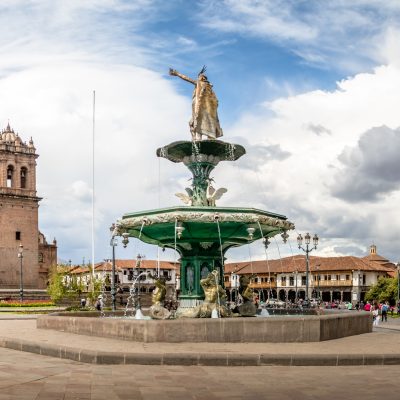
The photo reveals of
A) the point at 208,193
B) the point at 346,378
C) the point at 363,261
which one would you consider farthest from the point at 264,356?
the point at 363,261

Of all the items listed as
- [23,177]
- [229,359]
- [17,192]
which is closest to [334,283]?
[23,177]

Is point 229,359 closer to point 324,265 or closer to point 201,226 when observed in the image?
point 201,226

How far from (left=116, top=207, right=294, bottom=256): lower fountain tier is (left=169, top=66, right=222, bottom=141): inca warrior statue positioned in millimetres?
2667

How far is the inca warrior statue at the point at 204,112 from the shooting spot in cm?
1681

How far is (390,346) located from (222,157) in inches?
284

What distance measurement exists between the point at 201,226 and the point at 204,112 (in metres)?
3.49

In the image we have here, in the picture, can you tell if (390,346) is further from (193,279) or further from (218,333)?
(193,279)

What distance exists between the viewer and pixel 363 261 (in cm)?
9462

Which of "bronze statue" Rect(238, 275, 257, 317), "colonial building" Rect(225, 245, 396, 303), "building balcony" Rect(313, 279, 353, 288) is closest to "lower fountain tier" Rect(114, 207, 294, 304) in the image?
"bronze statue" Rect(238, 275, 257, 317)

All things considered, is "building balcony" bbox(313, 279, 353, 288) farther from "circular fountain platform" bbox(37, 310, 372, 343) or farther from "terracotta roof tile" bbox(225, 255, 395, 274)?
"circular fountain platform" bbox(37, 310, 372, 343)

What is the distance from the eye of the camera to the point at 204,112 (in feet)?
55.6

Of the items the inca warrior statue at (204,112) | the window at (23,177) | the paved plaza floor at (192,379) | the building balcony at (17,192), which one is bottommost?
the paved plaza floor at (192,379)

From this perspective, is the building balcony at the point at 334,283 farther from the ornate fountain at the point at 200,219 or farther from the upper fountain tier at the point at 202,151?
the ornate fountain at the point at 200,219

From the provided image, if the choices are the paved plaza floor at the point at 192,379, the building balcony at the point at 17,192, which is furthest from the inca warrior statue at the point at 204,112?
the building balcony at the point at 17,192
